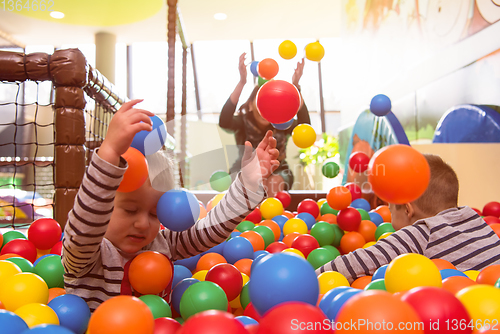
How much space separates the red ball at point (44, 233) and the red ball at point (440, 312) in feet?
3.78

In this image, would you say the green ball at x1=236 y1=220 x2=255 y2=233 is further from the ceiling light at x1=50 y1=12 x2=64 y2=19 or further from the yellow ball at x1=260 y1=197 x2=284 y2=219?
the ceiling light at x1=50 y1=12 x2=64 y2=19

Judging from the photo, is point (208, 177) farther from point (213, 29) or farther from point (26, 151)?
point (26, 151)

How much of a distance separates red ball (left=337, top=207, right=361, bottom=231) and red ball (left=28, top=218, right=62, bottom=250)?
3.23ft

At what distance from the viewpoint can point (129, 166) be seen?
0.67 m

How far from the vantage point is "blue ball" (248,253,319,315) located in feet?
1.51

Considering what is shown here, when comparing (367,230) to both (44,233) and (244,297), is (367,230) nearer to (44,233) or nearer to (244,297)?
(244,297)

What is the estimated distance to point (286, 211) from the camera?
6.69ft

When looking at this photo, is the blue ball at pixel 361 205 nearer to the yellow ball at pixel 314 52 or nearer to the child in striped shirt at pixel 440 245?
the yellow ball at pixel 314 52

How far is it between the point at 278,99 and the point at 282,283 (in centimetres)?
53

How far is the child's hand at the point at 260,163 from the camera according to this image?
34.5 inches

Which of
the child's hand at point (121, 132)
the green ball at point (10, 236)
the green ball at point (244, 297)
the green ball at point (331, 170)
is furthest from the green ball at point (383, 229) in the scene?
the green ball at point (10, 236)

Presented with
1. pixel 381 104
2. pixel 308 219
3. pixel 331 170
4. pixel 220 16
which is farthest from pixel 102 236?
pixel 220 16

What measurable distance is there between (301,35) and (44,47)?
406 cm

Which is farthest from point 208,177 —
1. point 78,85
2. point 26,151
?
point 26,151
